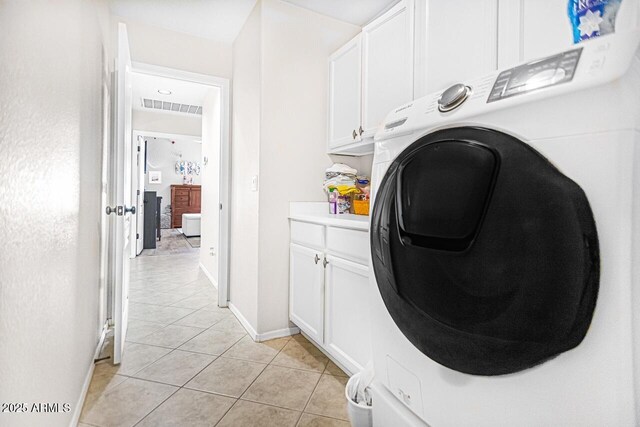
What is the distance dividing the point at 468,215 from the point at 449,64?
1184mm

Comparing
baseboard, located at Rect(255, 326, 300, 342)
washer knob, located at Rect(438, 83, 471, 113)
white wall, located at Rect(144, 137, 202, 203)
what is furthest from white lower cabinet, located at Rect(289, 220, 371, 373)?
white wall, located at Rect(144, 137, 202, 203)

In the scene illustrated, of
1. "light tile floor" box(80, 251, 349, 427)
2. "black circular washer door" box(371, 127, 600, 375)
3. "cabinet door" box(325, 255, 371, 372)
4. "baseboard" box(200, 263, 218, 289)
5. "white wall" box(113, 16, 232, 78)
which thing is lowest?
"light tile floor" box(80, 251, 349, 427)

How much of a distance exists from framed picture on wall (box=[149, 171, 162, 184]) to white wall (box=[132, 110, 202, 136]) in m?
4.20

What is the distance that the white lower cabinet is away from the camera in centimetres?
150

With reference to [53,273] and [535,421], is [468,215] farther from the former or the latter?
[53,273]

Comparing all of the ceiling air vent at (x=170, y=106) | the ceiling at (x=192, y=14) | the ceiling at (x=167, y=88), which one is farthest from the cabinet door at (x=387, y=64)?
the ceiling air vent at (x=170, y=106)

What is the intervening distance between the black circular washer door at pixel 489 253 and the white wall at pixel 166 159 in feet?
30.3

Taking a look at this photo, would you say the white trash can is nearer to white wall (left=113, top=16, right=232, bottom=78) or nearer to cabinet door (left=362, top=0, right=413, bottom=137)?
cabinet door (left=362, top=0, right=413, bottom=137)

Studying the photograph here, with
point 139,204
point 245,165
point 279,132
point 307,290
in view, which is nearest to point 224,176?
point 245,165

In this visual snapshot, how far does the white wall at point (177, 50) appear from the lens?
2621mm

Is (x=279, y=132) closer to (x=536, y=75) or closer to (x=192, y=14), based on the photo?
(x=192, y=14)

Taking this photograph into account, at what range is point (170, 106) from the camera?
4.82 metres

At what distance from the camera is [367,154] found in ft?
7.88

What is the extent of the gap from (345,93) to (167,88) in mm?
2813
